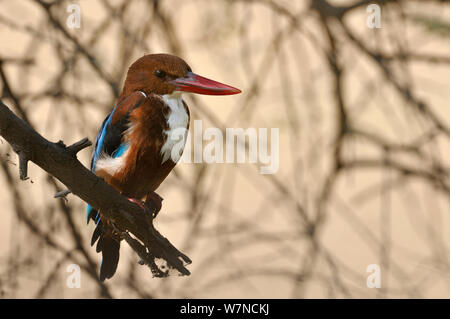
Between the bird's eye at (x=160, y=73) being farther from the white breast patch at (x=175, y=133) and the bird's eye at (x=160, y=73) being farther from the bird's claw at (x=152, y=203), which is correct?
the bird's claw at (x=152, y=203)

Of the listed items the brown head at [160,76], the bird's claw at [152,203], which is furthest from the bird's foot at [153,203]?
the brown head at [160,76]

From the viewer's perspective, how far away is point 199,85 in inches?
30.7

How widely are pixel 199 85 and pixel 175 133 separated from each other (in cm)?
8

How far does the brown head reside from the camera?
0.80 metres

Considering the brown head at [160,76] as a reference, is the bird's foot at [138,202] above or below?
below

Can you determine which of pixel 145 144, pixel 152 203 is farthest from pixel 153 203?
pixel 145 144

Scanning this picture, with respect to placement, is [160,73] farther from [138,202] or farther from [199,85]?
[138,202]

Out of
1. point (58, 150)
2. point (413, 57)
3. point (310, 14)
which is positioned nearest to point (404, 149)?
point (413, 57)

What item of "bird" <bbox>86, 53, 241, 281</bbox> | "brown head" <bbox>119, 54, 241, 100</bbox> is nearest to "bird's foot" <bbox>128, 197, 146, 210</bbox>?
"bird" <bbox>86, 53, 241, 281</bbox>

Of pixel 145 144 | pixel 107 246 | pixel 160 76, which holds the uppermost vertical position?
pixel 160 76

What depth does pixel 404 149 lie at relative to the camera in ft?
6.27

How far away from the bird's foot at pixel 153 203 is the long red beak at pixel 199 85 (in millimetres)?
168

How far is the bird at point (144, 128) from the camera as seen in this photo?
79cm

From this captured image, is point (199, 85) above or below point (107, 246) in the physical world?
above
